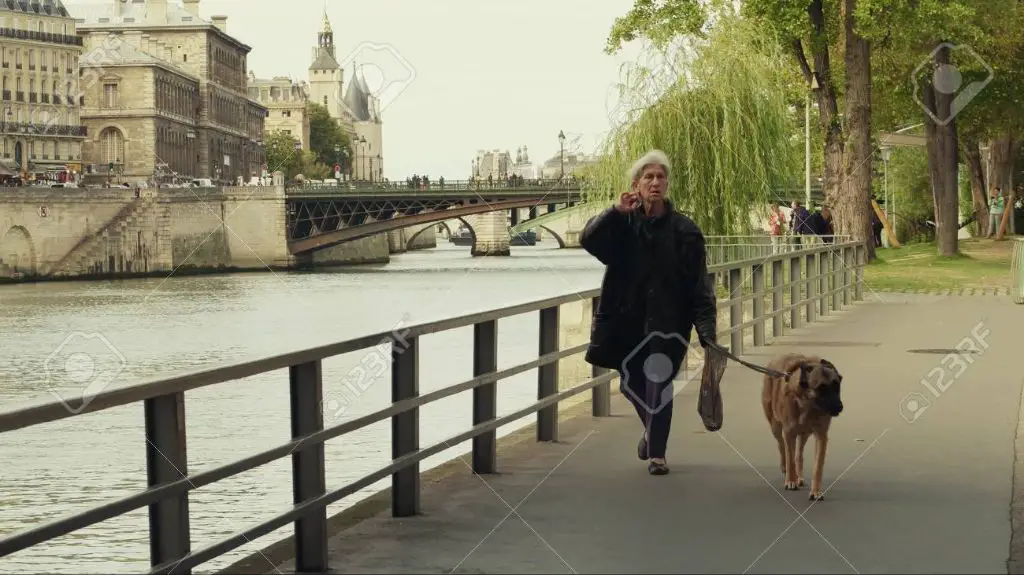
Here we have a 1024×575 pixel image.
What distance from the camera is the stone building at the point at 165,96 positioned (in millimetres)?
115688

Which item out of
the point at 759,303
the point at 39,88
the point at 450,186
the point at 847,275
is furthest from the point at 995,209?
the point at 39,88

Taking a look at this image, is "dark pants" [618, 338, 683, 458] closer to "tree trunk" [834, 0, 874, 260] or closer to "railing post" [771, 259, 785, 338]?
"railing post" [771, 259, 785, 338]

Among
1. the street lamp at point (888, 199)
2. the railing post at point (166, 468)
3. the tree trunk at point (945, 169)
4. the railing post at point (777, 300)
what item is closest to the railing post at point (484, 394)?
the railing post at point (166, 468)

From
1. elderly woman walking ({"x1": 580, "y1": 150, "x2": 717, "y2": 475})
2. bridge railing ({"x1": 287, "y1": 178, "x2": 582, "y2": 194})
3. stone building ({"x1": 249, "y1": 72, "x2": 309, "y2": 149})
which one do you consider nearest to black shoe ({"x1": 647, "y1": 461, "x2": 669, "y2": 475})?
elderly woman walking ({"x1": 580, "y1": 150, "x2": 717, "y2": 475})

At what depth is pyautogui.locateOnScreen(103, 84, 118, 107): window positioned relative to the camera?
11601 cm

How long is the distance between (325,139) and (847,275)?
506ft

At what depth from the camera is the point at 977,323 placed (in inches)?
730

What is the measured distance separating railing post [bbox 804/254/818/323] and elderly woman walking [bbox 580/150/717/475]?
11.4 meters

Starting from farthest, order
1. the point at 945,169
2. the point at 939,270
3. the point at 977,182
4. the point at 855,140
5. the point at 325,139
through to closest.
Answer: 1. the point at 325,139
2. the point at 977,182
3. the point at 945,169
4. the point at 939,270
5. the point at 855,140

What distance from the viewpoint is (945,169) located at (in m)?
35.0

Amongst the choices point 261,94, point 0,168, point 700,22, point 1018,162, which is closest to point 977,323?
point 700,22

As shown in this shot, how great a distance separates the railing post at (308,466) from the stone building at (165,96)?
99092 millimetres

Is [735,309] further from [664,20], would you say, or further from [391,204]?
[391,204]

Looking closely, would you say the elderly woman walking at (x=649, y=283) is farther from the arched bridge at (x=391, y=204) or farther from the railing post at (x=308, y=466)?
the arched bridge at (x=391, y=204)
